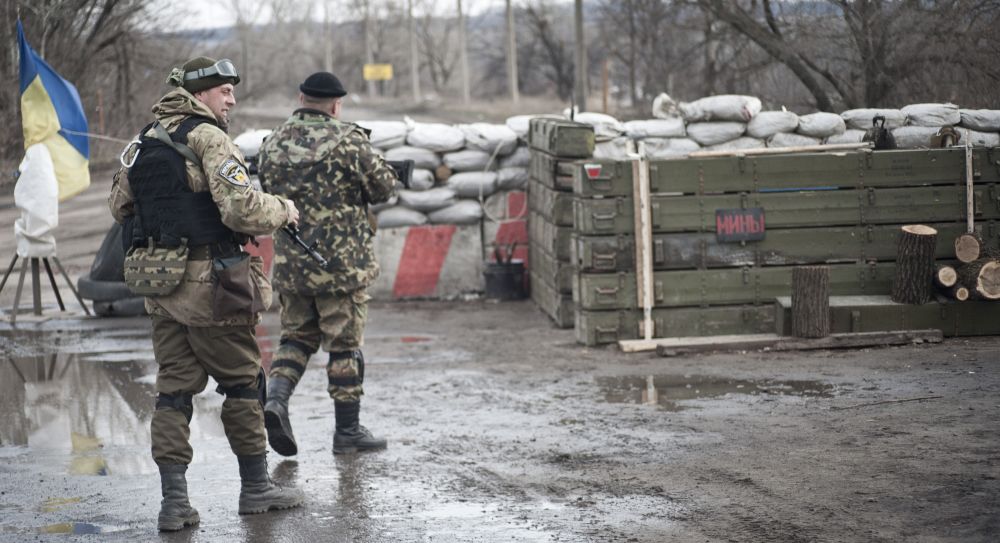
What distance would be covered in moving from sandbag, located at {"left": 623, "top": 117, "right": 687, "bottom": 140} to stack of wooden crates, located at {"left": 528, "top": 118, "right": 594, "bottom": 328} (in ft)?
3.67

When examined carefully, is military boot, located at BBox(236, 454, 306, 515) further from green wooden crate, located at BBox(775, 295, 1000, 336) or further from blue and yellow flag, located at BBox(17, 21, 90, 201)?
blue and yellow flag, located at BBox(17, 21, 90, 201)

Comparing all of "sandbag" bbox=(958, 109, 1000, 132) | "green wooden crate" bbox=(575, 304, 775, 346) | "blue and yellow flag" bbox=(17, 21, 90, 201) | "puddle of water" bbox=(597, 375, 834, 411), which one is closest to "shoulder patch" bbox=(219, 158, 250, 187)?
"puddle of water" bbox=(597, 375, 834, 411)

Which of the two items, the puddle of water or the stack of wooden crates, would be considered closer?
the puddle of water

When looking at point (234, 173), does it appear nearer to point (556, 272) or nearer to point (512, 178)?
point (556, 272)

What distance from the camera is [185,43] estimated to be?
34.4 meters

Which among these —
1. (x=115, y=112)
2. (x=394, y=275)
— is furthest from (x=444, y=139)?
(x=115, y=112)

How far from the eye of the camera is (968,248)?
9141mm

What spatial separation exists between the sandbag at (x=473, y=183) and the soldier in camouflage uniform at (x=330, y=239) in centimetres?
578

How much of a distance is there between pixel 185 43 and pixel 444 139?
24.0 meters

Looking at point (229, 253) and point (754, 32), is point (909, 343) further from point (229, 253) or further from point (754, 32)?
point (754, 32)

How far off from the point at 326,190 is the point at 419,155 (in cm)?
593

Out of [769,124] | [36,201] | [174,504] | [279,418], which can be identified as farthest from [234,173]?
[769,124]

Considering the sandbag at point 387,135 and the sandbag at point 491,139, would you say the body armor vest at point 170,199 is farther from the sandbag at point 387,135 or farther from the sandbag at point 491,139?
the sandbag at point 491,139

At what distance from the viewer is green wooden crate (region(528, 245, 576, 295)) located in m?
10.5
